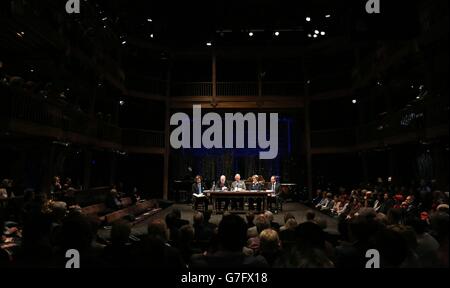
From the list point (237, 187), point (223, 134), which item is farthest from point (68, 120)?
point (223, 134)

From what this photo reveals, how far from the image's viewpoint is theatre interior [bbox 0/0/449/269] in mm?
3920

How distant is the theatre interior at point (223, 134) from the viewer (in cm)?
392

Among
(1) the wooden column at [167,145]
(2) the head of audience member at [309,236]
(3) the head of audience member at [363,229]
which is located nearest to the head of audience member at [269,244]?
(3) the head of audience member at [363,229]

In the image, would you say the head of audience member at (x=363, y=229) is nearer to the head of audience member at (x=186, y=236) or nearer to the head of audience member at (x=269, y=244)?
the head of audience member at (x=269, y=244)

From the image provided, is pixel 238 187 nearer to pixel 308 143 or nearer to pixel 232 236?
pixel 308 143

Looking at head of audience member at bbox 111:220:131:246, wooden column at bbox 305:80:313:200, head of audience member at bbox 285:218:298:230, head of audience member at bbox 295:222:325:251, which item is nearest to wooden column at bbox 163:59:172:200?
wooden column at bbox 305:80:313:200

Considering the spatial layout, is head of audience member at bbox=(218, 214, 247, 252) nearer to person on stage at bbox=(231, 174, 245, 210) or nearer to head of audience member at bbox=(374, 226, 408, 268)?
head of audience member at bbox=(374, 226, 408, 268)

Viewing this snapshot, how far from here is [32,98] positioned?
34.7 feet

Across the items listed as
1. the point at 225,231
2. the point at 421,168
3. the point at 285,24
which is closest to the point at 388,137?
the point at 421,168

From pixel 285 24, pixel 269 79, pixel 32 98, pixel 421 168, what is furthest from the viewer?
pixel 269 79

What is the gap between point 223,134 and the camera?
22.1m

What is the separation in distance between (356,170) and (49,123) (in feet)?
52.2

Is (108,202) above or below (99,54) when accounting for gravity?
below
